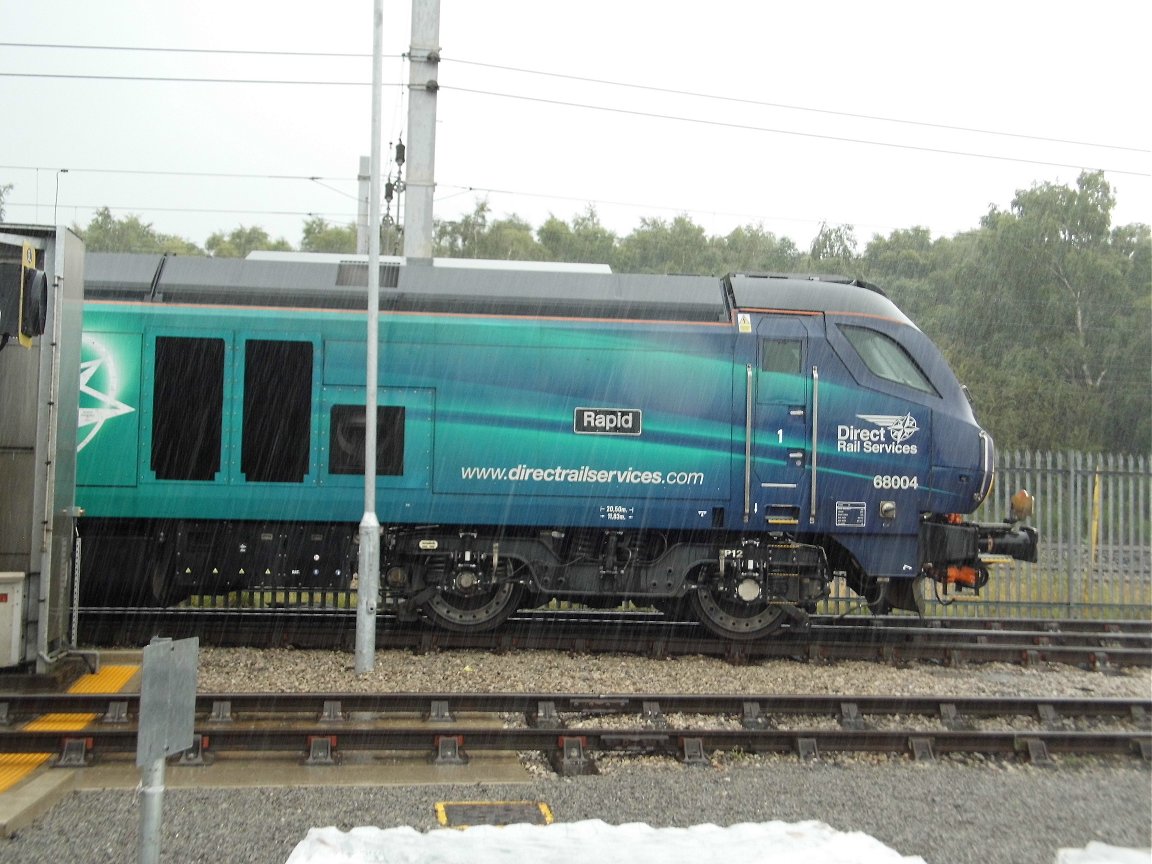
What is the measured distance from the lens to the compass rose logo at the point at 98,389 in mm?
9227

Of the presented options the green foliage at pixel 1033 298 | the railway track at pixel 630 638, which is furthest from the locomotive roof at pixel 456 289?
the green foliage at pixel 1033 298

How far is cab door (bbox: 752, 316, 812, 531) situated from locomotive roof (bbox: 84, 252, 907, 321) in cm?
41

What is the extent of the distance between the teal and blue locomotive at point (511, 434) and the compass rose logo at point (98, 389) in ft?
0.07

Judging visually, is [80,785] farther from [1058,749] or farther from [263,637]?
[1058,749]

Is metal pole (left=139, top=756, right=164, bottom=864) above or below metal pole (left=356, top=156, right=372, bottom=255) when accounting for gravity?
below

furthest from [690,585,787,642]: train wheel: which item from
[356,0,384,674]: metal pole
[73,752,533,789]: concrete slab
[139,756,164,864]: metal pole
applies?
[139,756,164,864]: metal pole

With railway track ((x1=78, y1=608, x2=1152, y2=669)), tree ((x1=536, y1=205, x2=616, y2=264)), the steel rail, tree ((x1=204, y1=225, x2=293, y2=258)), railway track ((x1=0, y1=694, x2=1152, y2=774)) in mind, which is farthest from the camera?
tree ((x1=204, y1=225, x2=293, y2=258))

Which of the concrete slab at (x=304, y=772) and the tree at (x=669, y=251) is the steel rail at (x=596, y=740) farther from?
the tree at (x=669, y=251)

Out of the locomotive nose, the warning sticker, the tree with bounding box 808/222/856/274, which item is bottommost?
the warning sticker

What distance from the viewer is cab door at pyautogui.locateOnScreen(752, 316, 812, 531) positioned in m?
9.40

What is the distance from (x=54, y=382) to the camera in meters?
7.63

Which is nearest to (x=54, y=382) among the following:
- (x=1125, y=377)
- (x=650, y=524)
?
(x=650, y=524)

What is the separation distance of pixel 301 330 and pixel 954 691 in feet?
22.3

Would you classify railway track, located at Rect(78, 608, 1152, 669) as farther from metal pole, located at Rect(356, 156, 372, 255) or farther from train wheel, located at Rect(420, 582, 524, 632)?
metal pole, located at Rect(356, 156, 372, 255)
